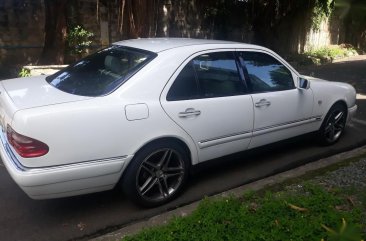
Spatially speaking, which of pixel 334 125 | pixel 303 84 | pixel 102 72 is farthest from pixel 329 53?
pixel 102 72

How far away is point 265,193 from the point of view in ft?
12.4

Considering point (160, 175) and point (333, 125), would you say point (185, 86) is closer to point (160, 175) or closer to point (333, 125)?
point (160, 175)

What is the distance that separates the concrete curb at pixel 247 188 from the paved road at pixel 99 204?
0.51 ft

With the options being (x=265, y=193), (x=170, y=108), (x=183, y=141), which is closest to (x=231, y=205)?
(x=265, y=193)

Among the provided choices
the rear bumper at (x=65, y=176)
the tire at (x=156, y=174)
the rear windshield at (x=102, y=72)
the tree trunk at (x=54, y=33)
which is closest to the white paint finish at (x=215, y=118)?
the tire at (x=156, y=174)

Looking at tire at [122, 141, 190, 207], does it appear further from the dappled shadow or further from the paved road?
the dappled shadow

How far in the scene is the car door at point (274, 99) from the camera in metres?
4.27

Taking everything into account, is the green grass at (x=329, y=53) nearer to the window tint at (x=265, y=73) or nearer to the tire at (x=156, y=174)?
the window tint at (x=265, y=73)

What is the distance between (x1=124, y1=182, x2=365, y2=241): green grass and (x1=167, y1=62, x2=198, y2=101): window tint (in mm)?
986

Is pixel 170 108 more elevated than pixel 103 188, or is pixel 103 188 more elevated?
pixel 170 108

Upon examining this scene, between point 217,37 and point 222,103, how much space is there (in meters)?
10.6

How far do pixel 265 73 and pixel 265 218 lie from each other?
183cm

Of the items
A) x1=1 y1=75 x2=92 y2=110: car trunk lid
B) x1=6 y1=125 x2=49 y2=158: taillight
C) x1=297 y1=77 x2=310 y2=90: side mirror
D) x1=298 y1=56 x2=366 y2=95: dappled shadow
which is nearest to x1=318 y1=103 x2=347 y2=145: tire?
x1=297 y1=77 x2=310 y2=90: side mirror

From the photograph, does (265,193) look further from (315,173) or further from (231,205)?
(315,173)
